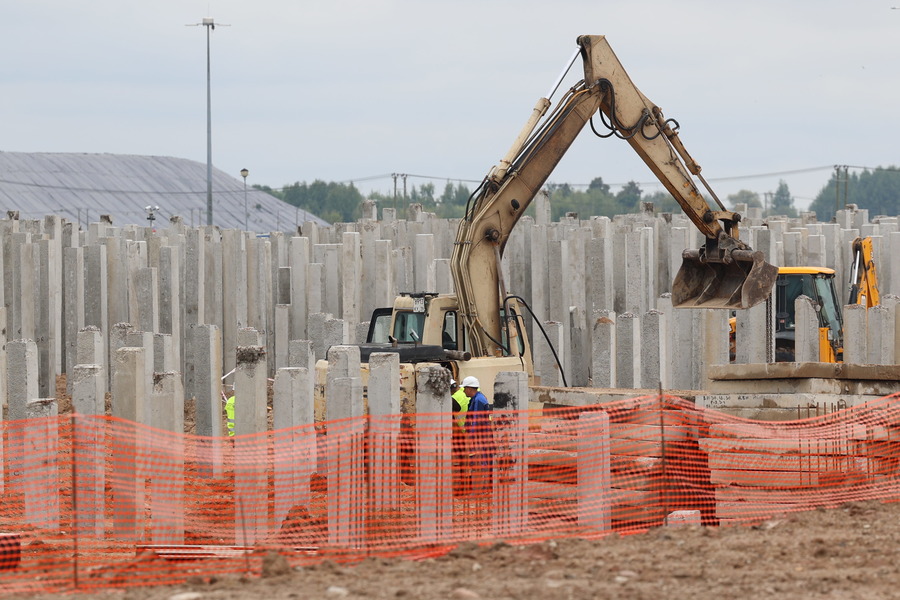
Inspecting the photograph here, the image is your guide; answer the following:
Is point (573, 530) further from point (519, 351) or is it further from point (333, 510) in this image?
point (519, 351)

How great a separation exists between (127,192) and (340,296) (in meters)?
44.5

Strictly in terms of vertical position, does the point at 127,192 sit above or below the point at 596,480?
above

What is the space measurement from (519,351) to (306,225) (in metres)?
11.2

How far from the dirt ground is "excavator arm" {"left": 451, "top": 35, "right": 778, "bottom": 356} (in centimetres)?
478

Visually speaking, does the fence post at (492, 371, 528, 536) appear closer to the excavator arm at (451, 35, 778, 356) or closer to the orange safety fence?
the orange safety fence

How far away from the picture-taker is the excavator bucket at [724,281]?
1180cm

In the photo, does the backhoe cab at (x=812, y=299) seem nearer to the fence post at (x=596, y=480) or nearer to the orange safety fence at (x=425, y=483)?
the orange safety fence at (x=425, y=483)

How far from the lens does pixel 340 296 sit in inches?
615

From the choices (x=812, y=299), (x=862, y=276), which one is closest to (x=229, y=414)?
(x=812, y=299)

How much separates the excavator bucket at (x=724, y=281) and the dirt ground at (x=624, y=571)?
15.8 ft

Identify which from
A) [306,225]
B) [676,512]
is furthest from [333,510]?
[306,225]

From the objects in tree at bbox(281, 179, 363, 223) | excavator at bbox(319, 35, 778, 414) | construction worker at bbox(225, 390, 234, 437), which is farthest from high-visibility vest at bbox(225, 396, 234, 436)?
tree at bbox(281, 179, 363, 223)

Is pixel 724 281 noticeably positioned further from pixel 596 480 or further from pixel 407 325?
pixel 596 480

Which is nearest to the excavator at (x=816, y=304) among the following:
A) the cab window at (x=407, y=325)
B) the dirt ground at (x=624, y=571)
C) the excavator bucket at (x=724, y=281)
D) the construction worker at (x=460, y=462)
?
the excavator bucket at (x=724, y=281)
